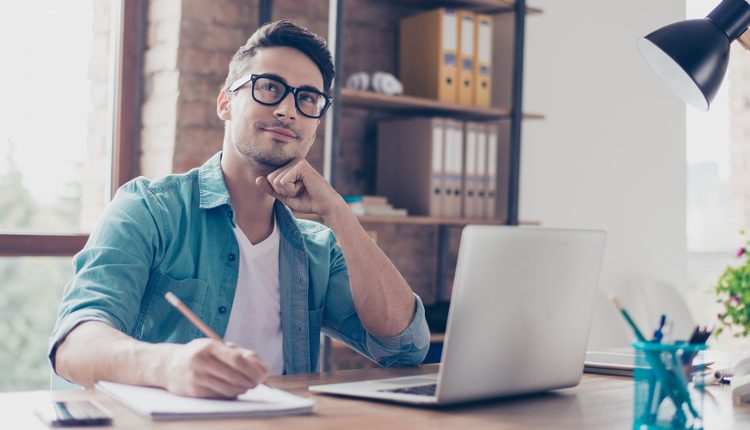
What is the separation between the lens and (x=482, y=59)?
3578mm

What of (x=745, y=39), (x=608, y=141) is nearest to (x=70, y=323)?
(x=745, y=39)

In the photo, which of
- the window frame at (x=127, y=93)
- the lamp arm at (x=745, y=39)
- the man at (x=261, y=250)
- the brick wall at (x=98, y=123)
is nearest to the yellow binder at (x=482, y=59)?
the window frame at (x=127, y=93)

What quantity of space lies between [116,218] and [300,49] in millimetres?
567

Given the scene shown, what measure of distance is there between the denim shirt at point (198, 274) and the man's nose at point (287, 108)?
0.57ft

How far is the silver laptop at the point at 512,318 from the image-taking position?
125 cm

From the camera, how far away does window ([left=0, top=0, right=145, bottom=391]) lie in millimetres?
2924

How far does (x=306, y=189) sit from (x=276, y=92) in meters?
0.23

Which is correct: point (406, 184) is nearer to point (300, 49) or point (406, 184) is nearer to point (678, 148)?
point (300, 49)

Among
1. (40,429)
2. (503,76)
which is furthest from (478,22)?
(40,429)

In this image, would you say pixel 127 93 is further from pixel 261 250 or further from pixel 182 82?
pixel 261 250

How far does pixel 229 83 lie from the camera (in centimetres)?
204

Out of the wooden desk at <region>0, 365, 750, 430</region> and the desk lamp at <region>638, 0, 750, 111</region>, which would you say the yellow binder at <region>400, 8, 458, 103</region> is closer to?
the desk lamp at <region>638, 0, 750, 111</region>

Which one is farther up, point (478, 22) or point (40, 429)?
point (478, 22)

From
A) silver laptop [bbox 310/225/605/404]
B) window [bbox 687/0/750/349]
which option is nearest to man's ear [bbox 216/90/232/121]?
silver laptop [bbox 310/225/605/404]
